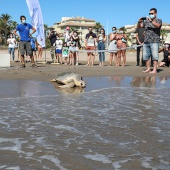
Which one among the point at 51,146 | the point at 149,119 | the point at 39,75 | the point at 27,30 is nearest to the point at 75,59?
the point at 27,30

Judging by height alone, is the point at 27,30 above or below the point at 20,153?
above

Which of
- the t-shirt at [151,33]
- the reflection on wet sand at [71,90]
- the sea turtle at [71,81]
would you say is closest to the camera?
the reflection on wet sand at [71,90]

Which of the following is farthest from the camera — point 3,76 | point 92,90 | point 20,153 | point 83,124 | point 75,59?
point 75,59

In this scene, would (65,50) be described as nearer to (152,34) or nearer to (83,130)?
(152,34)

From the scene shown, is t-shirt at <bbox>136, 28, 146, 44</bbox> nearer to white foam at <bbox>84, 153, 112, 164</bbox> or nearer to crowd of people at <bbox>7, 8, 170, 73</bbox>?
crowd of people at <bbox>7, 8, 170, 73</bbox>

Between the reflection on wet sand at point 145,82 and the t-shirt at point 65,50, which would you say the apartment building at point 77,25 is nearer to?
the t-shirt at point 65,50

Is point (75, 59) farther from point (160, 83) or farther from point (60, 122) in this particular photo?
point (60, 122)

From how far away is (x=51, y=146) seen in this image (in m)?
2.93

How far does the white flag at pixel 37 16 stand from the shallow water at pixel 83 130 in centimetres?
702

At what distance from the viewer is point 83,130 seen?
11.5 feet

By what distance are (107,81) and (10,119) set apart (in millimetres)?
4419

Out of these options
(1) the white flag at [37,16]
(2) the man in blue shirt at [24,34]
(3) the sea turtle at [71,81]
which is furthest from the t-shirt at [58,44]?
(3) the sea turtle at [71,81]

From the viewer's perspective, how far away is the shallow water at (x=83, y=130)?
8.45 ft

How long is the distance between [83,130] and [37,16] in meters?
10.1
